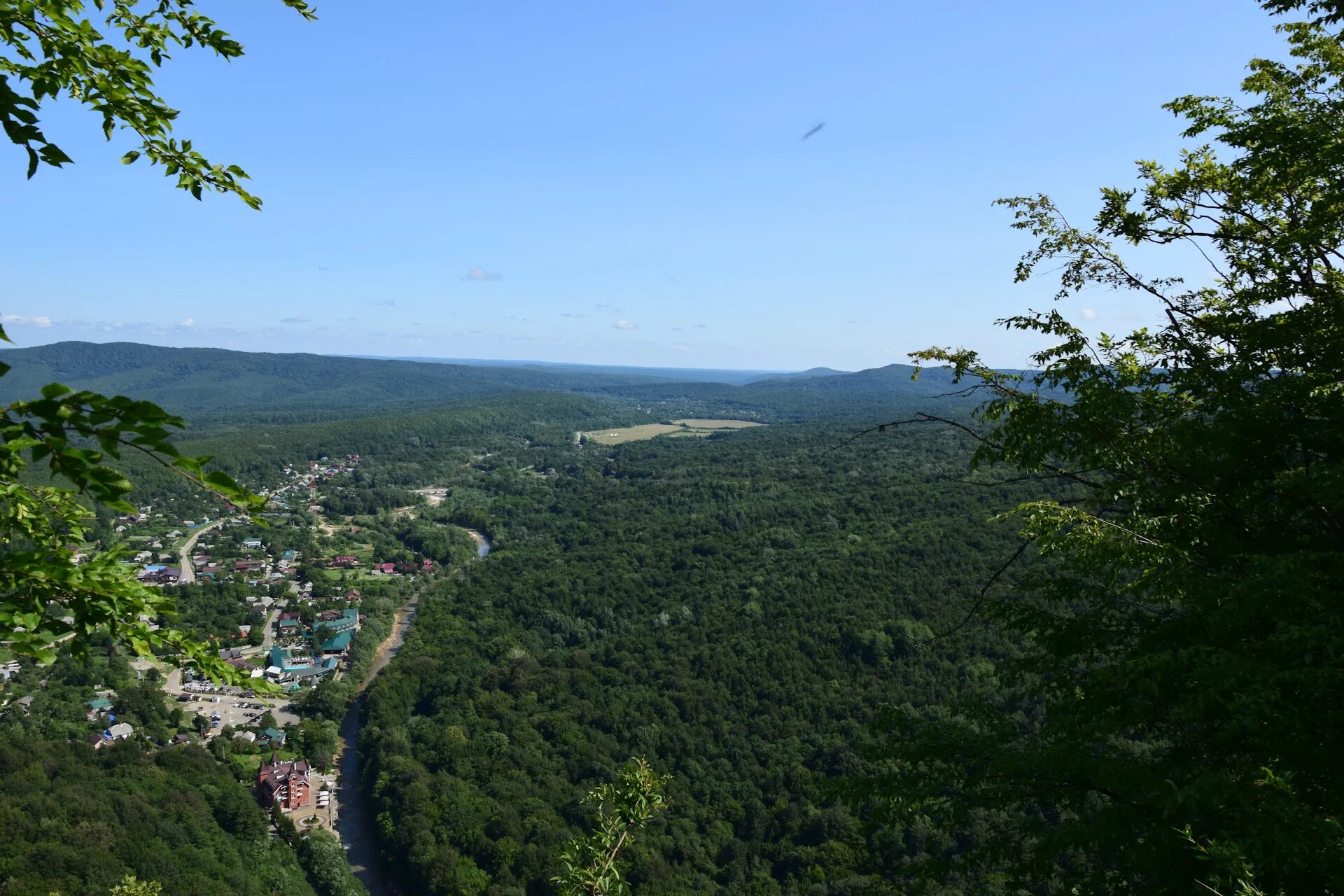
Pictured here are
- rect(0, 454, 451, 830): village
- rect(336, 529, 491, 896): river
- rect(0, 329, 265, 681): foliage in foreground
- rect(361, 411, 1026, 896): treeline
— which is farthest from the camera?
rect(0, 454, 451, 830): village

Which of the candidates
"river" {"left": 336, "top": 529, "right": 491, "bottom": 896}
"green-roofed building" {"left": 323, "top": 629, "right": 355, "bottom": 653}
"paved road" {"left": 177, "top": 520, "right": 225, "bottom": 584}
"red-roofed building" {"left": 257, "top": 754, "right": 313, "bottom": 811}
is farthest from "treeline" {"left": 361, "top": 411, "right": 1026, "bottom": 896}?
"paved road" {"left": 177, "top": 520, "right": 225, "bottom": 584}

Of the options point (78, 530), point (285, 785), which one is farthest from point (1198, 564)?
point (285, 785)

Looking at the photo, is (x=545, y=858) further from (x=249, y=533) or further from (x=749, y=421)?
(x=749, y=421)

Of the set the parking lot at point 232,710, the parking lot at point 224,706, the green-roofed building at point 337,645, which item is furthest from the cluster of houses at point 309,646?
the parking lot at point 232,710

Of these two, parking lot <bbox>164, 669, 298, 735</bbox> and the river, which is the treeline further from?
parking lot <bbox>164, 669, 298, 735</bbox>

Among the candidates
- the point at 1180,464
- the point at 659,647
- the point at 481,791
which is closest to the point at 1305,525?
the point at 1180,464

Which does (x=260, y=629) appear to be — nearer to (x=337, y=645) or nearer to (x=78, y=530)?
(x=337, y=645)
